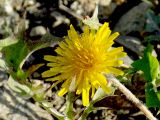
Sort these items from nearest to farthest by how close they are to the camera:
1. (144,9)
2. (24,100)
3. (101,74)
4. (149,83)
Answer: (101,74)
(149,83)
(24,100)
(144,9)

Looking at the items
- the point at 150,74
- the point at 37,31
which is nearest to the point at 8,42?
the point at 37,31

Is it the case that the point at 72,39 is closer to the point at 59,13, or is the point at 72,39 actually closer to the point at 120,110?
the point at 120,110

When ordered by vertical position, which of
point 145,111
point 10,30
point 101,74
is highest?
point 10,30

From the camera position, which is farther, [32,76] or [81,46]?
[32,76]

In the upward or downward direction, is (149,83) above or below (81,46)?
below

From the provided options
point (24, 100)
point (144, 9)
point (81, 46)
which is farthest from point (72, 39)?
point (144, 9)

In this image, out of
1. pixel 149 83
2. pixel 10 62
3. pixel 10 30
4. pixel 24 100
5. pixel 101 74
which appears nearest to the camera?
pixel 101 74

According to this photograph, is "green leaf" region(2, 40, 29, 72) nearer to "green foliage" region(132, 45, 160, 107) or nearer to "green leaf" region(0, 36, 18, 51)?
"green leaf" region(0, 36, 18, 51)
